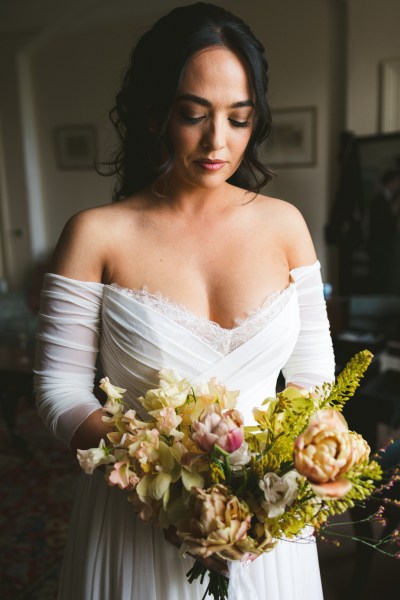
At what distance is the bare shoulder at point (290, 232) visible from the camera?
1.28 metres

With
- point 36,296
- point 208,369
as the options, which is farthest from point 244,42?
point 36,296

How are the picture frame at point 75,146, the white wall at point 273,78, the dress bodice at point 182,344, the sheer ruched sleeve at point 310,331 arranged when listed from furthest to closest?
the picture frame at point 75,146, the white wall at point 273,78, the sheer ruched sleeve at point 310,331, the dress bodice at point 182,344

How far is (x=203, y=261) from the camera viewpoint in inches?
48.2

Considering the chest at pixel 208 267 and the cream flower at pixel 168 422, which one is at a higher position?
the chest at pixel 208 267

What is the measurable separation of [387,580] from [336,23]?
4303mm

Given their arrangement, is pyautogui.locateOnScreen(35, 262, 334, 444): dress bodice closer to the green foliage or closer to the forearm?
the forearm

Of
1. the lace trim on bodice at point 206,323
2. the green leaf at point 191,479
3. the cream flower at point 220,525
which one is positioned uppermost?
the lace trim on bodice at point 206,323

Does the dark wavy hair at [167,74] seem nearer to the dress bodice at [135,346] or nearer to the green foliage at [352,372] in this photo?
the dress bodice at [135,346]

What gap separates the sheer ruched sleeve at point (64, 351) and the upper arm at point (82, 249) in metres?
0.02

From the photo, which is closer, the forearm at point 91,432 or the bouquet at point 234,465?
the bouquet at point 234,465

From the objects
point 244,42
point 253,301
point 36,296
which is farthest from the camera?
point 36,296

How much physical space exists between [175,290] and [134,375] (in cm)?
21

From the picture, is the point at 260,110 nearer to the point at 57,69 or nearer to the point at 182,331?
the point at 182,331

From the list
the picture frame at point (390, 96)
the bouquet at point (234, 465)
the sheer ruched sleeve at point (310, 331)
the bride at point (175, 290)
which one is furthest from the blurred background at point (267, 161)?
the bouquet at point (234, 465)
